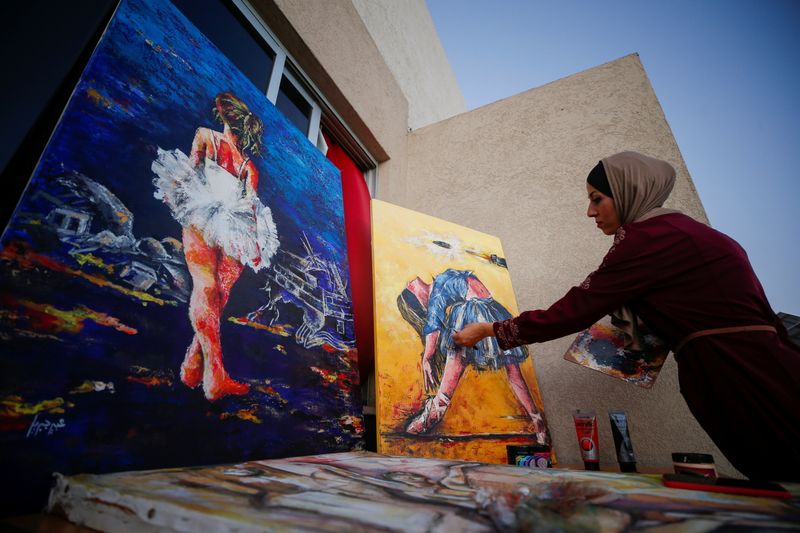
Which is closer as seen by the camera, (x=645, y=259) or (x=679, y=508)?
(x=679, y=508)

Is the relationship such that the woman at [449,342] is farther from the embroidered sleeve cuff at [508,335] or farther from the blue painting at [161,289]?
the blue painting at [161,289]

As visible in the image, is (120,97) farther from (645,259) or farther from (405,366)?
(645,259)

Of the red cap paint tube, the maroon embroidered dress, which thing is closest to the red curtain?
the maroon embroidered dress

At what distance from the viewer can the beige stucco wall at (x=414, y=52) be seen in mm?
2963

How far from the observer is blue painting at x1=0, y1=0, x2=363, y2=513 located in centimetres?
53

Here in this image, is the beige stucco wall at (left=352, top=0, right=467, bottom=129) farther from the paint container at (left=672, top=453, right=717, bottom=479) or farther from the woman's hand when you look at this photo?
the paint container at (left=672, top=453, right=717, bottom=479)

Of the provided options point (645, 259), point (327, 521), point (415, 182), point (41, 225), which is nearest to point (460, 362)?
point (645, 259)

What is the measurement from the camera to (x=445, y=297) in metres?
1.56

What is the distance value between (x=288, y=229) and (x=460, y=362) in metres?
0.89

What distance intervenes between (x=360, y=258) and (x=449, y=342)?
25.9 inches

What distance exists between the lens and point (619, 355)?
1.26m

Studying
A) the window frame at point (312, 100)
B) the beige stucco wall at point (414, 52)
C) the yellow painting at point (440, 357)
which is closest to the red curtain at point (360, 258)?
the window frame at point (312, 100)
